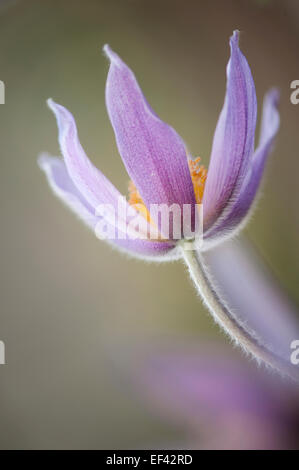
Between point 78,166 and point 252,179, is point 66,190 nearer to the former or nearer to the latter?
point 78,166

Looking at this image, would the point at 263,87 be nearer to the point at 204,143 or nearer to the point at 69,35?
the point at 204,143

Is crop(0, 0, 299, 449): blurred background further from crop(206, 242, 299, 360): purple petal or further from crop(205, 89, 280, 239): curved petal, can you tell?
crop(205, 89, 280, 239): curved petal

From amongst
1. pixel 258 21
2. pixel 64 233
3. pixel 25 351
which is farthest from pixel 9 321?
pixel 258 21

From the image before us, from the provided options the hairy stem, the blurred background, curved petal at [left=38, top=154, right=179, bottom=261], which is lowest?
the hairy stem

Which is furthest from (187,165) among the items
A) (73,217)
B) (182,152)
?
(73,217)

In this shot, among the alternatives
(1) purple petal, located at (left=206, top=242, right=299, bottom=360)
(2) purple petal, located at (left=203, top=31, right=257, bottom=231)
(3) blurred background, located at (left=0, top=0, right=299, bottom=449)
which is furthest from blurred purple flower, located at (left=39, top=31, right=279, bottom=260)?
(3) blurred background, located at (left=0, top=0, right=299, bottom=449)

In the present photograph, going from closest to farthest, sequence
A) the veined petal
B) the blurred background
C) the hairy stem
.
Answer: the hairy stem < the veined petal < the blurred background

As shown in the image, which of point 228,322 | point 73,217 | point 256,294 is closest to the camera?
point 228,322
